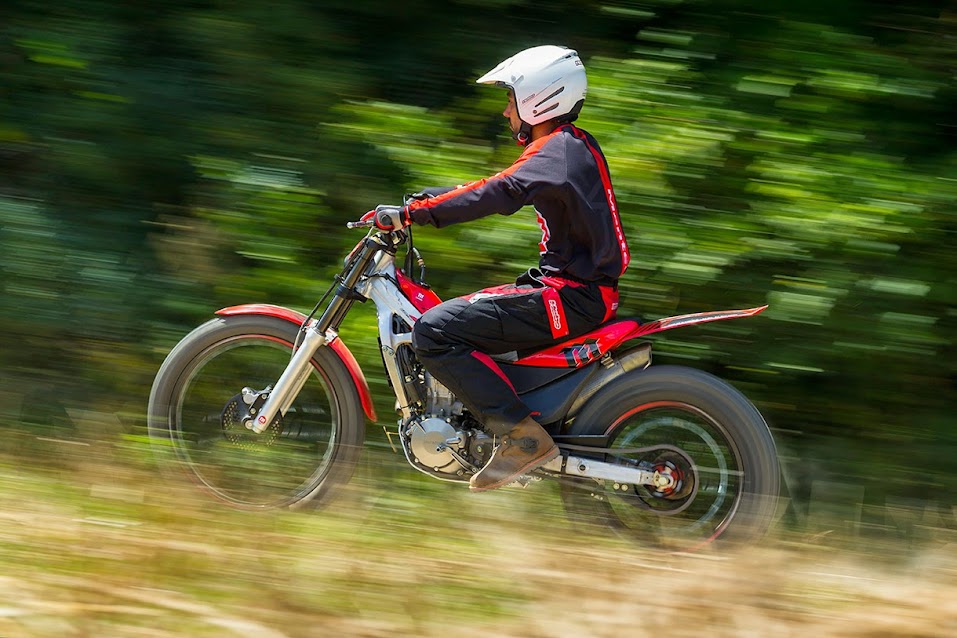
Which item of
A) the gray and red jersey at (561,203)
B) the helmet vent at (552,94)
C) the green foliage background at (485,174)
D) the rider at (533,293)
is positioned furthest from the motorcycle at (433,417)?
the helmet vent at (552,94)

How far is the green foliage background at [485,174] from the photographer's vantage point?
17.3 feet

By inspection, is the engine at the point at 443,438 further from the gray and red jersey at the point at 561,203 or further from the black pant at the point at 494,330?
the gray and red jersey at the point at 561,203

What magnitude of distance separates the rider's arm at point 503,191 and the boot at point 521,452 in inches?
34.1

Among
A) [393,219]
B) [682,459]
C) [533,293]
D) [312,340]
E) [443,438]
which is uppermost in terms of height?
[393,219]

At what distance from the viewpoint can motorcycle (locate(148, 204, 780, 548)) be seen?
443 cm

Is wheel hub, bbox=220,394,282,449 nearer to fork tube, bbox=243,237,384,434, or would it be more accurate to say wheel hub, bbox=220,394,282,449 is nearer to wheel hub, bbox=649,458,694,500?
fork tube, bbox=243,237,384,434

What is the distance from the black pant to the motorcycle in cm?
12

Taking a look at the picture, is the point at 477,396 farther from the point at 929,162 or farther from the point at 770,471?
the point at 929,162

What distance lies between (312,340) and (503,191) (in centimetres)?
106

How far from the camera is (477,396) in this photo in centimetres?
A: 441

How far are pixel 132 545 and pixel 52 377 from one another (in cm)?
275

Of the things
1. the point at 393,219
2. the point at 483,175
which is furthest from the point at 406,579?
the point at 483,175

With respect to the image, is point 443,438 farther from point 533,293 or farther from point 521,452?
point 533,293

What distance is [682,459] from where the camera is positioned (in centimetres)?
446
